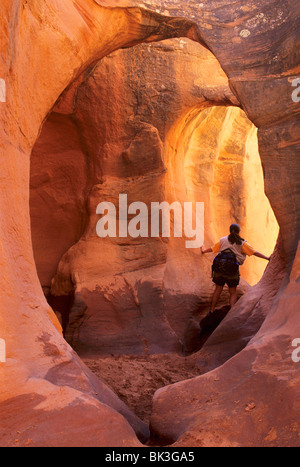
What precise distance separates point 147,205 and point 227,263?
4.63ft

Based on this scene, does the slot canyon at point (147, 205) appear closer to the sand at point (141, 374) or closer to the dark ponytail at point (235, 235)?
→ the sand at point (141, 374)

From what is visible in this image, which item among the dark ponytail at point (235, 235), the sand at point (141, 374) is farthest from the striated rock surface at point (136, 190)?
the dark ponytail at point (235, 235)

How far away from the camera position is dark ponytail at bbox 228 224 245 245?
17.9ft

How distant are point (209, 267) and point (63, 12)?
410 centimetres

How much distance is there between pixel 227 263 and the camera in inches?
219

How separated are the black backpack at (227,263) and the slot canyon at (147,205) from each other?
0.42 meters

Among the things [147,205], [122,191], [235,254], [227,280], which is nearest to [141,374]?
[227,280]

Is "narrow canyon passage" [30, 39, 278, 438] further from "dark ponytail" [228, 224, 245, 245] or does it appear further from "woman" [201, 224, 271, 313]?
"dark ponytail" [228, 224, 245, 245]

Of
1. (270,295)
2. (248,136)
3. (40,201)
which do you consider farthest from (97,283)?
(248,136)

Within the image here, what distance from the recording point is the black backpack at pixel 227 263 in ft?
18.1

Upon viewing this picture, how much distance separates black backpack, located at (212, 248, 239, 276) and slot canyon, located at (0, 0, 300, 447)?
42 cm

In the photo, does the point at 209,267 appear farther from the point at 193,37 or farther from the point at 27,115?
the point at 27,115

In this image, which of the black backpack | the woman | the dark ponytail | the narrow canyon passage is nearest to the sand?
the narrow canyon passage

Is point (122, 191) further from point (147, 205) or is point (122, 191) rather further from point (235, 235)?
point (235, 235)
